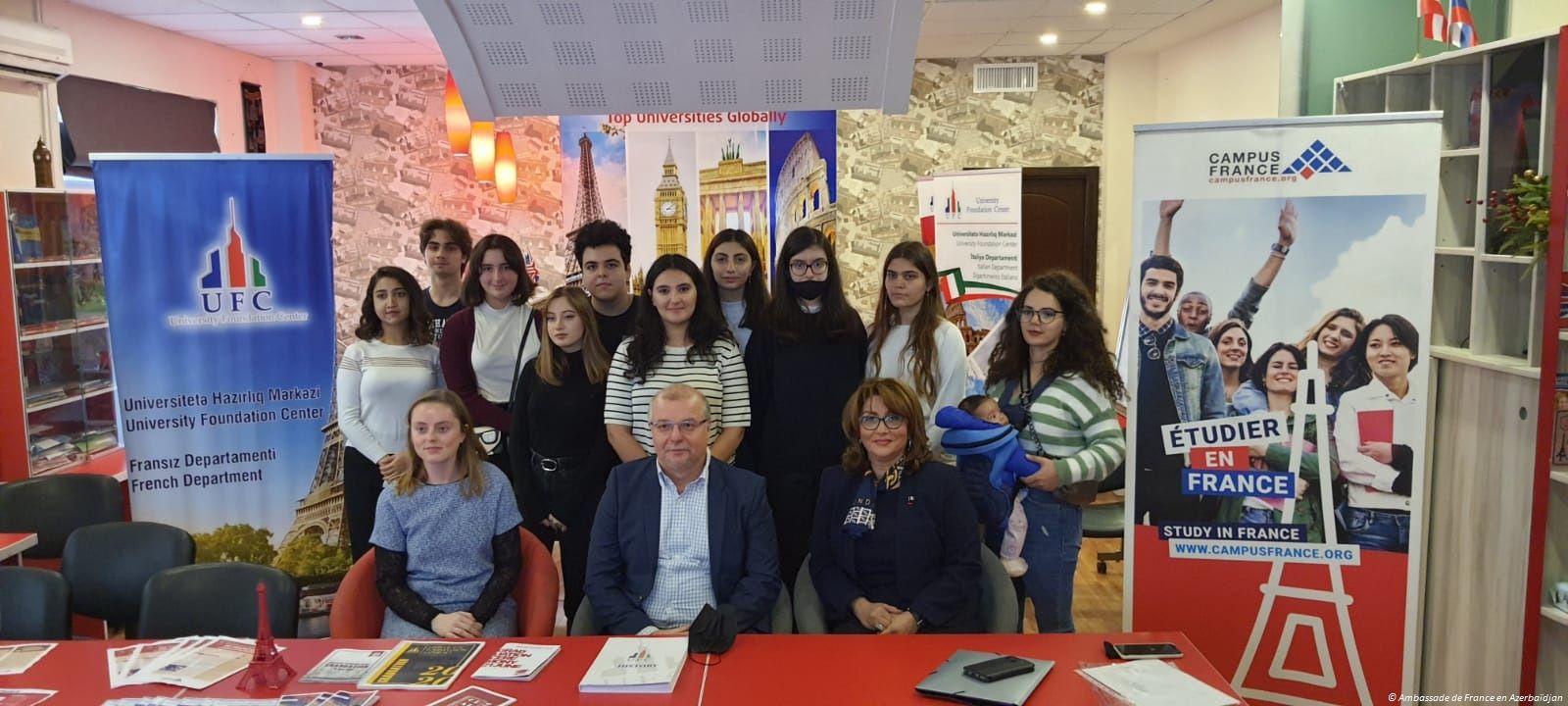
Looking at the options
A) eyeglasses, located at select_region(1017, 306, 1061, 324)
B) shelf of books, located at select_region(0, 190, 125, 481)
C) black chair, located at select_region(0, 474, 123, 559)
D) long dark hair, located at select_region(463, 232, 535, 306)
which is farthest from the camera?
shelf of books, located at select_region(0, 190, 125, 481)

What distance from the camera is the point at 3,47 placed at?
15.3 feet

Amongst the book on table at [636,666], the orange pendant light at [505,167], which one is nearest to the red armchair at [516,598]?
the book on table at [636,666]

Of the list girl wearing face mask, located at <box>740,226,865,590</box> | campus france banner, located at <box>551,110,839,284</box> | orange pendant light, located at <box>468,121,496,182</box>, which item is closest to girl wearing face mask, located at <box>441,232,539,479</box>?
girl wearing face mask, located at <box>740,226,865,590</box>

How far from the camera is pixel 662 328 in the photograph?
3162 millimetres

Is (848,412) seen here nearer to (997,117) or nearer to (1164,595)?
(1164,595)

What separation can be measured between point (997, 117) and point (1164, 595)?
5.40 metres

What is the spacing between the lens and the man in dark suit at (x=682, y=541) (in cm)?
269

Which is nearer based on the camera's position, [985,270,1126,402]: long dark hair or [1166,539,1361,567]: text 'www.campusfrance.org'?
[985,270,1126,402]: long dark hair

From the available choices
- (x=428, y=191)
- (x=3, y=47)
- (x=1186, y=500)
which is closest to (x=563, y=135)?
(x=3, y=47)

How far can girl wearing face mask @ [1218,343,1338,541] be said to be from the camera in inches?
122

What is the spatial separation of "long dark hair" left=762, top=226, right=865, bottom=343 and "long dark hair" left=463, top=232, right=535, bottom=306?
3.17ft

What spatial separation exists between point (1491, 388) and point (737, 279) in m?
2.34

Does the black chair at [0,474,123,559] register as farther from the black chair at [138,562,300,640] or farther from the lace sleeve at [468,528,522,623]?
the lace sleeve at [468,528,522,623]

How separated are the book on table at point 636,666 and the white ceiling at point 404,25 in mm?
3975
